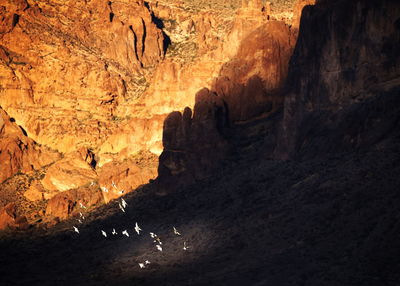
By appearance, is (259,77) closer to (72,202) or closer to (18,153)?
(72,202)

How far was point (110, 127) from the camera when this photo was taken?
19425 centimetres

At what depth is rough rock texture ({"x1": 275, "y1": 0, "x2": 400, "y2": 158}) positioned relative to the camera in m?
146

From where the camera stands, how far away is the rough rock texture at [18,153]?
18988 cm

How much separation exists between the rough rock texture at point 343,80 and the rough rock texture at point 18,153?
158ft

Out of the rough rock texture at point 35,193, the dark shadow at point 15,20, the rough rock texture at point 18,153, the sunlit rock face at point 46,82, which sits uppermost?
the dark shadow at point 15,20

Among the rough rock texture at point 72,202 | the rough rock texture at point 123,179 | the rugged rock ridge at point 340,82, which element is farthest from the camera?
the rough rock texture at point 123,179

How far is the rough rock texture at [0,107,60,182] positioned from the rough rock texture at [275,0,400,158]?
48.1 m

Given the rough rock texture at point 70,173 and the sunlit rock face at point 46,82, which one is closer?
the rough rock texture at point 70,173

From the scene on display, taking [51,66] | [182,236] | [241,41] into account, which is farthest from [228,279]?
[51,66]

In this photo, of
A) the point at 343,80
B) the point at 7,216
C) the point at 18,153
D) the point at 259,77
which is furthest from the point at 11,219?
the point at 343,80

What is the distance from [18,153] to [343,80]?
63313 millimetres

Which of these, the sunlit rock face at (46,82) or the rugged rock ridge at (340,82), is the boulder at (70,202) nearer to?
the sunlit rock face at (46,82)

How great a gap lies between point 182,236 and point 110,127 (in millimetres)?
46272

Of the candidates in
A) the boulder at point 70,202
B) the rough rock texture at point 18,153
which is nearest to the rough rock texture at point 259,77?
the boulder at point 70,202
